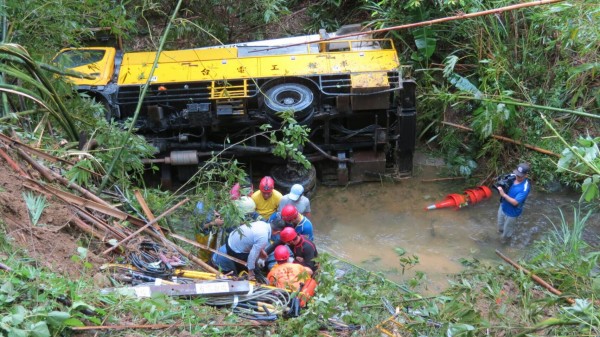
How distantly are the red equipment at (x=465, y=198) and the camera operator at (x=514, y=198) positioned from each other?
76 cm

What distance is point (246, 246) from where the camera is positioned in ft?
20.1

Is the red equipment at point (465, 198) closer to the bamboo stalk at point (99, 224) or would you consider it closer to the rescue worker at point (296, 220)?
the rescue worker at point (296, 220)

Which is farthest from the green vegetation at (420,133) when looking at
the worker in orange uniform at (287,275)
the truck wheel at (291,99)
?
the truck wheel at (291,99)

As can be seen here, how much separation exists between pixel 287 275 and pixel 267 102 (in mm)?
3231

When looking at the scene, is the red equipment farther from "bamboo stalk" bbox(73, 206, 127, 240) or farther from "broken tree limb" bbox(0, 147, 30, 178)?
"broken tree limb" bbox(0, 147, 30, 178)

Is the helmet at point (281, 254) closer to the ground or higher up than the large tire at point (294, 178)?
closer to the ground

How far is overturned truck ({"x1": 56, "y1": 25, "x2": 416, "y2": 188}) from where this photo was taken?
8328mm

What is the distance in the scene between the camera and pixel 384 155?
8.96 meters

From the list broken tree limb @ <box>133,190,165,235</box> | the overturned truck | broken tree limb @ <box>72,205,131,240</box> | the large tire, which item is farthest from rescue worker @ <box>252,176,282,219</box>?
broken tree limb @ <box>72,205,131,240</box>

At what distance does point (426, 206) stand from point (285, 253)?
3.35 metres

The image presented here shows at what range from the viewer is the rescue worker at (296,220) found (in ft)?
21.2

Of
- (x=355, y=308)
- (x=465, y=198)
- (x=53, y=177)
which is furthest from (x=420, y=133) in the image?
(x=53, y=177)

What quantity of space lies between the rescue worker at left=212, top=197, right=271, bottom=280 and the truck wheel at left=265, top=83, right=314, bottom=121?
2.14 meters

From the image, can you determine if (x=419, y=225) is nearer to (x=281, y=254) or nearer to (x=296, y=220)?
(x=296, y=220)
